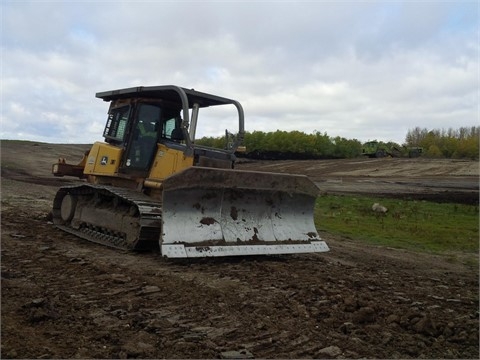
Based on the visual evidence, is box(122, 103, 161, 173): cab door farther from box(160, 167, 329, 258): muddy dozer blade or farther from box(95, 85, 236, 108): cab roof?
box(160, 167, 329, 258): muddy dozer blade

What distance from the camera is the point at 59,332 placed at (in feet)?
12.5

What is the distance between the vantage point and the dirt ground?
3.74 m

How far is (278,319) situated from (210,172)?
9.56 ft

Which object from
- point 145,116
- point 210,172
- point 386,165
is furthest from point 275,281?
point 386,165

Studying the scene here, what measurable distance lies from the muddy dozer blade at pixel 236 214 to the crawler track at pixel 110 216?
16.4 inches

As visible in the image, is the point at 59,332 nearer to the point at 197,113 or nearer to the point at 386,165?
the point at 197,113

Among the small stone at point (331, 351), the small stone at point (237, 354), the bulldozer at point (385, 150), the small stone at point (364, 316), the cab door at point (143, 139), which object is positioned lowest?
the small stone at point (237, 354)

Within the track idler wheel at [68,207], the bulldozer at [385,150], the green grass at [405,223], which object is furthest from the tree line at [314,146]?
the track idler wheel at [68,207]

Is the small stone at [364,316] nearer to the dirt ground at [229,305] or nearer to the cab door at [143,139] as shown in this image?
the dirt ground at [229,305]

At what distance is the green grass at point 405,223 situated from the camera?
1023cm

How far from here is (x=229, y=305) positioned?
15.5 feet

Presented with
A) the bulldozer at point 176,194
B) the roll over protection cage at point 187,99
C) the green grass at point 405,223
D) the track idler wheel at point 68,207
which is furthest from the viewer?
the green grass at point 405,223

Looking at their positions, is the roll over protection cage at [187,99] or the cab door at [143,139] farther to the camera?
the cab door at [143,139]

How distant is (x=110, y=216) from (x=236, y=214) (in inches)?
78.7
